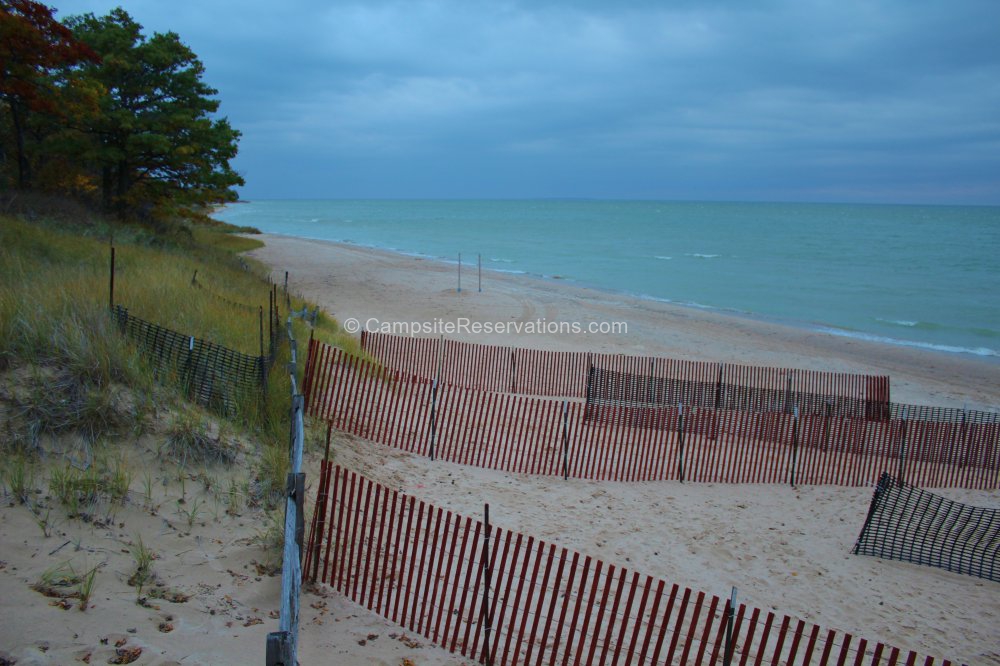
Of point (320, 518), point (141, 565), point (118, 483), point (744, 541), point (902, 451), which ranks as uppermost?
point (118, 483)

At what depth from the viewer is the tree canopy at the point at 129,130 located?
22781 mm

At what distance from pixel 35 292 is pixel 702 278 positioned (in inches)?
1855

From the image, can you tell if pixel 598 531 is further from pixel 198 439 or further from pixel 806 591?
pixel 198 439

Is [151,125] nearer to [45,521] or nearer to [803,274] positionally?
[45,521]

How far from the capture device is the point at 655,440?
1060 cm

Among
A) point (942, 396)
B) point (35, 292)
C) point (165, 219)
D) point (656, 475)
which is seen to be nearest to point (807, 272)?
point (942, 396)

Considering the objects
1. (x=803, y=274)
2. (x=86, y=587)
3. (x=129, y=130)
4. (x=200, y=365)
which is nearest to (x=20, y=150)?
(x=129, y=130)

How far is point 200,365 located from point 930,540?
30.0 feet

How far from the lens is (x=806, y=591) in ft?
23.7

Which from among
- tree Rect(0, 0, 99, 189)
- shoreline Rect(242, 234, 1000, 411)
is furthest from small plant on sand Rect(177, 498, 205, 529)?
shoreline Rect(242, 234, 1000, 411)

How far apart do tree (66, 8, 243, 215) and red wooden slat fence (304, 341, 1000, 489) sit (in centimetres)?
1673

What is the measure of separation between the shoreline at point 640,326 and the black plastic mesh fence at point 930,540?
39.6 ft

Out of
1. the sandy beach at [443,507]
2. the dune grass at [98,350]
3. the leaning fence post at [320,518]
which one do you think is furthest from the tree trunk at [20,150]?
the leaning fence post at [320,518]

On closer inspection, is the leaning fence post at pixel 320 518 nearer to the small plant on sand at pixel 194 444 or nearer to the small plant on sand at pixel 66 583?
the small plant on sand at pixel 194 444
